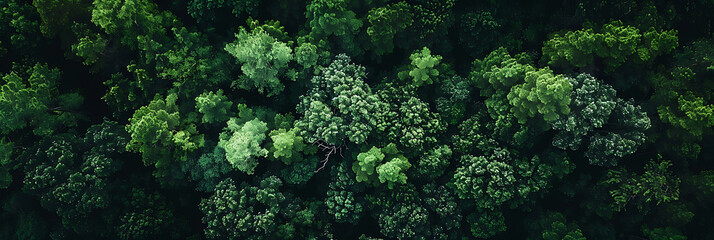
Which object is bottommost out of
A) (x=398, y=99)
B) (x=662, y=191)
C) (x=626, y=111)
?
(x=662, y=191)

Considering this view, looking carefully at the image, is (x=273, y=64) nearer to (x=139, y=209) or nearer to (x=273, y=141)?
(x=273, y=141)

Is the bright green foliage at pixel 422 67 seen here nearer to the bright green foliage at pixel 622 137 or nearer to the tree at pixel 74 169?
the bright green foliage at pixel 622 137

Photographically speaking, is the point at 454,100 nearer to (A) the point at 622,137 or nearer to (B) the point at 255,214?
(A) the point at 622,137

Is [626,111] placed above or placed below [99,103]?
below

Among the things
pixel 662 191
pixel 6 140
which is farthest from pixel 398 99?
pixel 6 140

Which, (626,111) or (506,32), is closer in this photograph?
(626,111)

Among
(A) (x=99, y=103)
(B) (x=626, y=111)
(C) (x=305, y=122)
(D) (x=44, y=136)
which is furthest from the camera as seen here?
(A) (x=99, y=103)

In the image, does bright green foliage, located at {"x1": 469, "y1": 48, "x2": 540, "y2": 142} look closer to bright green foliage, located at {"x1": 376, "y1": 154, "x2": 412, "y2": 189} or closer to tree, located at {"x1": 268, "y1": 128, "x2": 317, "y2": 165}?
bright green foliage, located at {"x1": 376, "y1": 154, "x2": 412, "y2": 189}

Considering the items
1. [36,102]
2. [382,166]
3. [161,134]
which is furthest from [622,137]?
[36,102]
